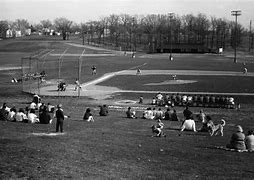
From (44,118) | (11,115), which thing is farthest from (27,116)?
(44,118)

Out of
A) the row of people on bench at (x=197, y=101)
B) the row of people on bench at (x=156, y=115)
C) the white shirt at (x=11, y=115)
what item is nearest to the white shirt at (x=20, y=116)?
the white shirt at (x=11, y=115)

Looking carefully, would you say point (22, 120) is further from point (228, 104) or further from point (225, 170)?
point (228, 104)

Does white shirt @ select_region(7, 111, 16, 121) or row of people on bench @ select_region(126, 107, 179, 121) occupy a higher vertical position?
white shirt @ select_region(7, 111, 16, 121)

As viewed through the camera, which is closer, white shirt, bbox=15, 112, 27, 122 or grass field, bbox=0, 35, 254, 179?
grass field, bbox=0, 35, 254, 179

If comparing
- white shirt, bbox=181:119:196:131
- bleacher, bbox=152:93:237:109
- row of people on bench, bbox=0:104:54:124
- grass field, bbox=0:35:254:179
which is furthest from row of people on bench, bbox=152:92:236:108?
row of people on bench, bbox=0:104:54:124

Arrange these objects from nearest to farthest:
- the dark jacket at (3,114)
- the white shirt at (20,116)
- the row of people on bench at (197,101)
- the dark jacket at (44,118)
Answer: the dark jacket at (44,118) → the white shirt at (20,116) → the dark jacket at (3,114) → the row of people on bench at (197,101)

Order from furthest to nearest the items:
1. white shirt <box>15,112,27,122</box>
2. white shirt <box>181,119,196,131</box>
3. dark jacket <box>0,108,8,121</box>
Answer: dark jacket <box>0,108,8,121</box> → white shirt <box>15,112,27,122</box> → white shirt <box>181,119,196,131</box>

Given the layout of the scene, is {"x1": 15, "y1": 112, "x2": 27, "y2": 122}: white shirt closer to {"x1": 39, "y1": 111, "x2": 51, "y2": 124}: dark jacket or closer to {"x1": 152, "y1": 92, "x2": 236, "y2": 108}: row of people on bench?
{"x1": 39, "y1": 111, "x2": 51, "y2": 124}: dark jacket

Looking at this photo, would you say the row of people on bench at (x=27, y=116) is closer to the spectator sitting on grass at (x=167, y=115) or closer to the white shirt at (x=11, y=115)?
the white shirt at (x=11, y=115)

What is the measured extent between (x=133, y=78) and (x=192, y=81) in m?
8.63

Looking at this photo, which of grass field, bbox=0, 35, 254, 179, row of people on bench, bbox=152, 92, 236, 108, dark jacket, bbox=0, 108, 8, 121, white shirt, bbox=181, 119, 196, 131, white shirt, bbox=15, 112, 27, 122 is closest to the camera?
grass field, bbox=0, 35, 254, 179

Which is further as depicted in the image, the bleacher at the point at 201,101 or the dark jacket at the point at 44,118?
the bleacher at the point at 201,101

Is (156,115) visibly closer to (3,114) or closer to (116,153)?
(3,114)

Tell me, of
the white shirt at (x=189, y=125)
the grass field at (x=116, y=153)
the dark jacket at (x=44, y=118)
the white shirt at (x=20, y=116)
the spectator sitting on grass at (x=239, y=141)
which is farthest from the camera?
the white shirt at (x=20, y=116)
